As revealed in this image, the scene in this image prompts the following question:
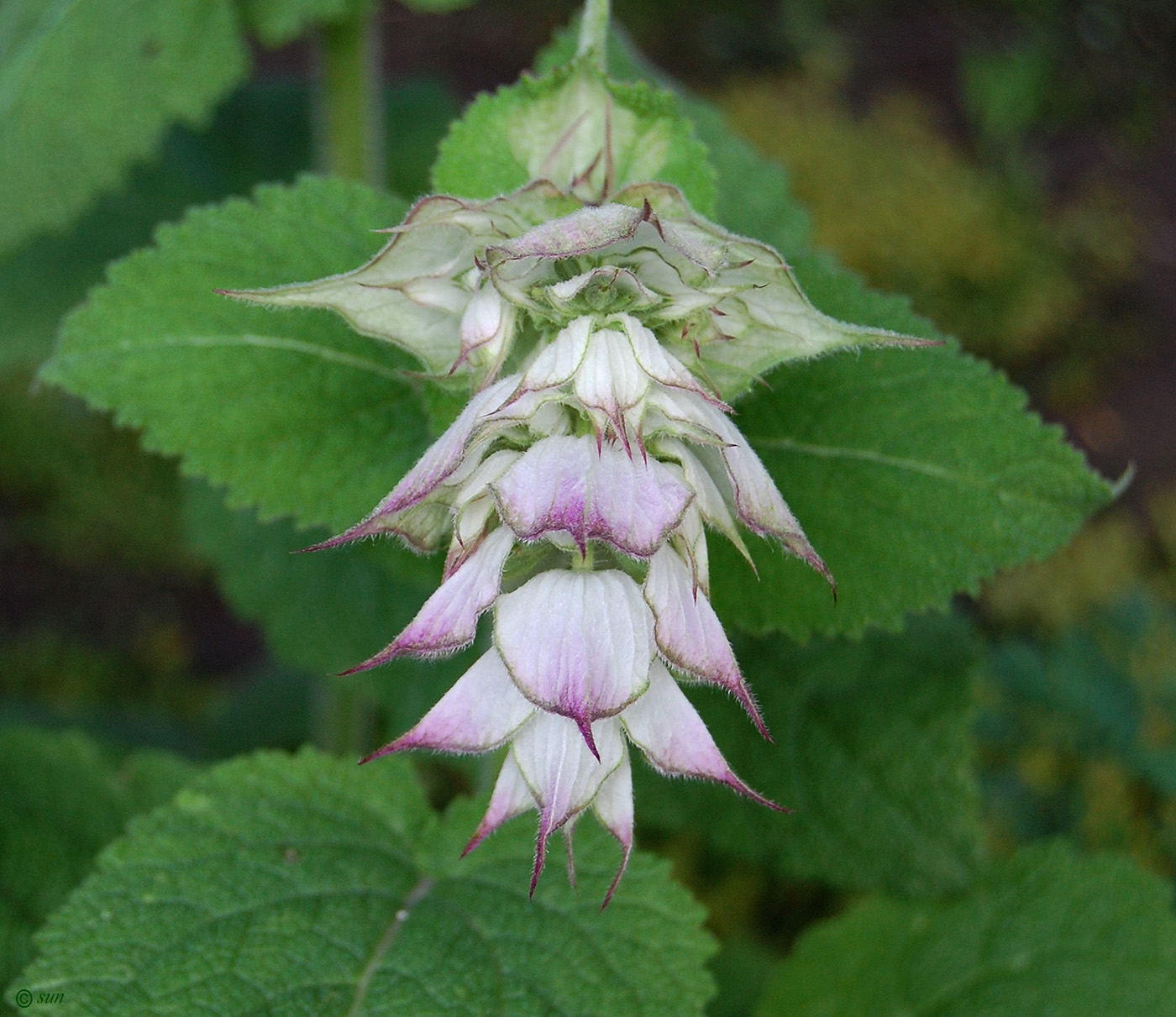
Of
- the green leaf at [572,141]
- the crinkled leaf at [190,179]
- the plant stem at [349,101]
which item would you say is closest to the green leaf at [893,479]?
the green leaf at [572,141]

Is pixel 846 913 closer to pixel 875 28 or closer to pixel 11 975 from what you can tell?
pixel 11 975

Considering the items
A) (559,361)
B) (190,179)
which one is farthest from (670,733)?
(190,179)

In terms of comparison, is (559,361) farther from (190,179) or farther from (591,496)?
(190,179)

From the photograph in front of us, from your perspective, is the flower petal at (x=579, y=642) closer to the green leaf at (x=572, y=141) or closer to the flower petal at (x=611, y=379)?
the flower petal at (x=611, y=379)

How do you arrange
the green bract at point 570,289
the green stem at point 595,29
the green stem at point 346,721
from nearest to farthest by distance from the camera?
the green bract at point 570,289 → the green stem at point 595,29 → the green stem at point 346,721

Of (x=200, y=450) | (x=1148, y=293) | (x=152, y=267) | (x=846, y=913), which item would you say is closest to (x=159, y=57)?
(x=152, y=267)

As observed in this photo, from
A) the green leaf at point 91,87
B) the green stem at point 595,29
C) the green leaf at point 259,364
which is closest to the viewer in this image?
the green stem at point 595,29

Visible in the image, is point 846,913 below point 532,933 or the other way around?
the other way around
